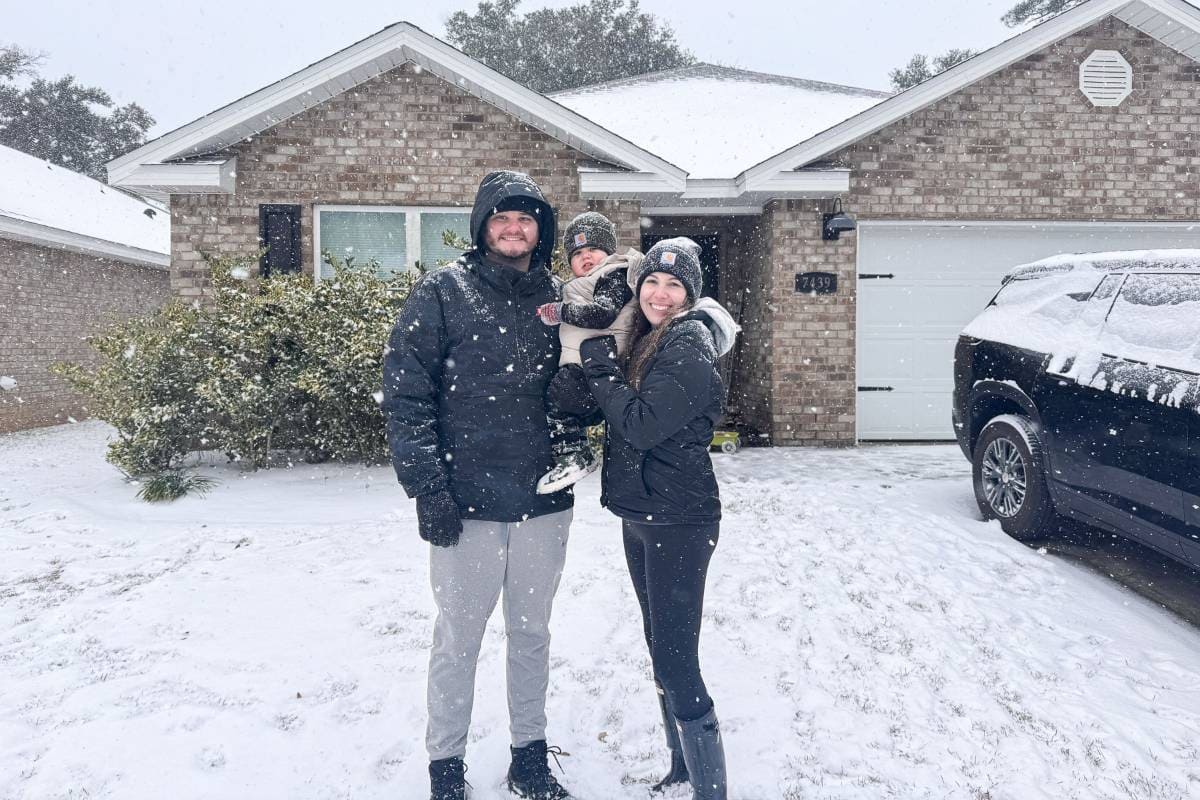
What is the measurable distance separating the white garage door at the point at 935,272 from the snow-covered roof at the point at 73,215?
37.3ft

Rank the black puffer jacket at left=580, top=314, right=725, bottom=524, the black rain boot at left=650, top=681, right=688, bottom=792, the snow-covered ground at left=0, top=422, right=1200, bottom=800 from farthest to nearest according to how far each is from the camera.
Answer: the snow-covered ground at left=0, top=422, right=1200, bottom=800
the black rain boot at left=650, top=681, right=688, bottom=792
the black puffer jacket at left=580, top=314, right=725, bottom=524

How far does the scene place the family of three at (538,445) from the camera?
6.89ft

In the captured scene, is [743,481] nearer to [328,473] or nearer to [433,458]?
[328,473]

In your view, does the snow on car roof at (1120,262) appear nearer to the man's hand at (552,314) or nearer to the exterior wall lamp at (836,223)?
the exterior wall lamp at (836,223)

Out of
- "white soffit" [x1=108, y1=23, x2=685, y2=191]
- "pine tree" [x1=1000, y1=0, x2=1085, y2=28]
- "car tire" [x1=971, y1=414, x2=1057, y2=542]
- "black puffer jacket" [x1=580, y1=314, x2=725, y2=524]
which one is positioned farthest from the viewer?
"pine tree" [x1=1000, y1=0, x2=1085, y2=28]

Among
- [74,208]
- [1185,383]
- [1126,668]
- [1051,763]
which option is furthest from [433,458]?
[74,208]

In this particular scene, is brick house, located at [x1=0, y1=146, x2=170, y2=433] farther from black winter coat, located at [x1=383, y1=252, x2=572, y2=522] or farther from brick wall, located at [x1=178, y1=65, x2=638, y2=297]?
black winter coat, located at [x1=383, y1=252, x2=572, y2=522]

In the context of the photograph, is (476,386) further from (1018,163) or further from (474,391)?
(1018,163)

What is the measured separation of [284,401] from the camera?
20.6 ft

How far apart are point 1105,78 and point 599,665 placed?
29.2 feet

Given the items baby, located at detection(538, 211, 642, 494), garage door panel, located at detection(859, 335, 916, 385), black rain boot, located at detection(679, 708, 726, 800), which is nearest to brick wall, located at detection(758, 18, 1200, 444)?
garage door panel, located at detection(859, 335, 916, 385)

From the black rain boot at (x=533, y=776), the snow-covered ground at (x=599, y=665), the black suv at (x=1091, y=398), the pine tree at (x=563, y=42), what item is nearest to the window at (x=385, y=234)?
the snow-covered ground at (x=599, y=665)

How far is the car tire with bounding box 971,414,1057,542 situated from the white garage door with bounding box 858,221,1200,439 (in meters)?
3.50

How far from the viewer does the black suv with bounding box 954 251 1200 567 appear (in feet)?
11.8
